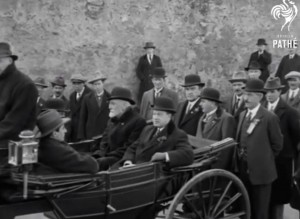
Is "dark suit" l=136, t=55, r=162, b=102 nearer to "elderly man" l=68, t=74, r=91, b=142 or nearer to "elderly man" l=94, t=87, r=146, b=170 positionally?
"elderly man" l=68, t=74, r=91, b=142

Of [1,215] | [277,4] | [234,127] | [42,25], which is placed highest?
[277,4]

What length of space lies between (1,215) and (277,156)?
12.6 feet

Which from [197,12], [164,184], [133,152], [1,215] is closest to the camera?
[1,215]

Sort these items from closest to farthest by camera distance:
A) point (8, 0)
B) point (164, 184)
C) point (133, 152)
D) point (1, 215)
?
point (1, 215), point (164, 184), point (133, 152), point (8, 0)

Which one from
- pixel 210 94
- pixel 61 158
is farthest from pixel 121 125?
pixel 61 158

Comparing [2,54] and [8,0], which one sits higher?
[8,0]

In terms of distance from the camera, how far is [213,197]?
6.08 m

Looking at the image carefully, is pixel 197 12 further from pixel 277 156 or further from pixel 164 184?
pixel 164 184

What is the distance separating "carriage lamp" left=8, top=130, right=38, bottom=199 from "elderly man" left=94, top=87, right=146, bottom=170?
2.07 meters

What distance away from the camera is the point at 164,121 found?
238 inches

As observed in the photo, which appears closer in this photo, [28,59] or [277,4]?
[28,59]

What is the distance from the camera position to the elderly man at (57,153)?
16.4 feet

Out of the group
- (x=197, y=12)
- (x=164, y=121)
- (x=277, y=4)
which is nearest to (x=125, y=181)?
(x=164, y=121)

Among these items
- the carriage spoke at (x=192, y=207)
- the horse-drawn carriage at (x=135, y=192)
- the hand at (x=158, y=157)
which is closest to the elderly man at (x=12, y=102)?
the horse-drawn carriage at (x=135, y=192)
